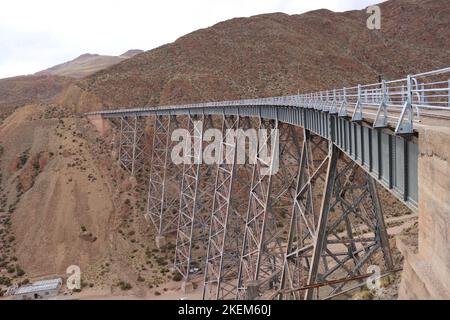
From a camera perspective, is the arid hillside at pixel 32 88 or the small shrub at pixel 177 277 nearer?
the small shrub at pixel 177 277

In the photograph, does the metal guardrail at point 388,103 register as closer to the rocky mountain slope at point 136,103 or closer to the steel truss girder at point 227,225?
the steel truss girder at point 227,225

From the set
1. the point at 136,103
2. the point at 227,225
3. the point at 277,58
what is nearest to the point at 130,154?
the point at 136,103

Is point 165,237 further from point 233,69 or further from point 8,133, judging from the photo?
point 233,69

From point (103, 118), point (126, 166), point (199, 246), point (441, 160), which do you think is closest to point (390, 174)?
point (441, 160)

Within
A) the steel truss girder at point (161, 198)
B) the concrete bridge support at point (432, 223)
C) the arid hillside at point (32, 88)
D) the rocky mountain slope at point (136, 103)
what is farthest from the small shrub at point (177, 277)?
the arid hillside at point (32, 88)

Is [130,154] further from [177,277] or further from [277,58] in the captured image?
[277,58]

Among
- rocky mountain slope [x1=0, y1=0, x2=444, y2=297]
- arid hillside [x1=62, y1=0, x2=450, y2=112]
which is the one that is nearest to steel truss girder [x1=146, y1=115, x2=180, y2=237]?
rocky mountain slope [x1=0, y1=0, x2=444, y2=297]

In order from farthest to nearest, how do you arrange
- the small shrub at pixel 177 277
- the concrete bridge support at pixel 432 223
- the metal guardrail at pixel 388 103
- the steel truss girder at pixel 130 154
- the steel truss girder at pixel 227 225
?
the steel truss girder at pixel 130 154
the small shrub at pixel 177 277
the steel truss girder at pixel 227 225
the metal guardrail at pixel 388 103
the concrete bridge support at pixel 432 223
